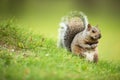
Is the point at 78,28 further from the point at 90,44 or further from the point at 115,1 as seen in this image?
the point at 115,1

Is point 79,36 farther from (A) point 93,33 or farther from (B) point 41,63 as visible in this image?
(B) point 41,63

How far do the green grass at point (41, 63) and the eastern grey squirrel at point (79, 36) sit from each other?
0.75 feet

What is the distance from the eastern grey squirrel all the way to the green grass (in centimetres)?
23

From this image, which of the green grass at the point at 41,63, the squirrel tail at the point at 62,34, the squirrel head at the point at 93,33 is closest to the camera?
the green grass at the point at 41,63

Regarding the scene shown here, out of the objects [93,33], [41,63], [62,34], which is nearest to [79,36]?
[93,33]

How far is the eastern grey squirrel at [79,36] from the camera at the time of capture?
1073cm

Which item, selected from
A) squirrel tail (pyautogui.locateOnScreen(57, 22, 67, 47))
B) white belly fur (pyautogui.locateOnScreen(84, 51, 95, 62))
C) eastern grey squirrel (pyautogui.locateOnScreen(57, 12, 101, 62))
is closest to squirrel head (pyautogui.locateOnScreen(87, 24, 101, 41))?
eastern grey squirrel (pyautogui.locateOnScreen(57, 12, 101, 62))

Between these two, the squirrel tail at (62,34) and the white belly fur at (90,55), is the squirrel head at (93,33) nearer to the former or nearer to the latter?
the white belly fur at (90,55)

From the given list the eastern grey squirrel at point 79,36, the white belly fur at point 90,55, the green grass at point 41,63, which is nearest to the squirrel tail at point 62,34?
the eastern grey squirrel at point 79,36

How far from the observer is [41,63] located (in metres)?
9.22

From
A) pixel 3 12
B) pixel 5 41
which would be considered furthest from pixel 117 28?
pixel 5 41

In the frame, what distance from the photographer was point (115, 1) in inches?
1085

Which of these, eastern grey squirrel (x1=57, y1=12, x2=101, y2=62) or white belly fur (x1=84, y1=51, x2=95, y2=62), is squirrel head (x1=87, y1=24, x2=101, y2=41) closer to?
eastern grey squirrel (x1=57, y1=12, x2=101, y2=62)

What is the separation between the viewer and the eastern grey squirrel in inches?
423
